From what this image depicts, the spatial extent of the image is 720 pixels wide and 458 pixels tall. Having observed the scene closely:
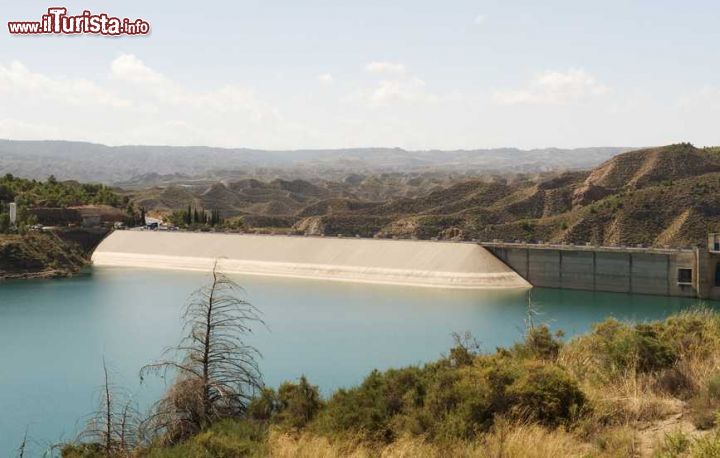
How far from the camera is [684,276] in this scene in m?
57.1

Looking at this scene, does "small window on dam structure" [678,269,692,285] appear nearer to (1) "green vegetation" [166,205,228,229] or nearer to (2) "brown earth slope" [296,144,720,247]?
(2) "brown earth slope" [296,144,720,247]

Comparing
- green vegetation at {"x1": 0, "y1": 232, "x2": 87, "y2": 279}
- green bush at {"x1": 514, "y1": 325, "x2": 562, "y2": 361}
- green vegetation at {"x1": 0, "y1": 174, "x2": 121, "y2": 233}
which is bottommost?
green vegetation at {"x1": 0, "y1": 232, "x2": 87, "y2": 279}

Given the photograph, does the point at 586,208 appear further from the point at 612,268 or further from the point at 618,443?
the point at 618,443

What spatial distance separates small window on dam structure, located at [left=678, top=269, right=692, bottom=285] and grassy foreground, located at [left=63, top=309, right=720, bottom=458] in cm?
4172

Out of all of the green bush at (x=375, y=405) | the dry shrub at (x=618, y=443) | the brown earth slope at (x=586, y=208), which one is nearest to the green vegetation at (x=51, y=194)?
the brown earth slope at (x=586, y=208)

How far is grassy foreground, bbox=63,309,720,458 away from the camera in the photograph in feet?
38.1

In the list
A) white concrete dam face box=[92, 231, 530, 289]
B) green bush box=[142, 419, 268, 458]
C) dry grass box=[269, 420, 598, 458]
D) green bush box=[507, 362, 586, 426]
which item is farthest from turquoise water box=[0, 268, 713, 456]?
green bush box=[507, 362, 586, 426]

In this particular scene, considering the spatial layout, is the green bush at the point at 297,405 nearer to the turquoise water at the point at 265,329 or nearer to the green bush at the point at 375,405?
the green bush at the point at 375,405

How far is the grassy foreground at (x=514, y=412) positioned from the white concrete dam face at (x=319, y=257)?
43601mm

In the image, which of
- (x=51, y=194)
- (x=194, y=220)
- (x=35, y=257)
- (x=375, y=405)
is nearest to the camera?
(x=375, y=405)

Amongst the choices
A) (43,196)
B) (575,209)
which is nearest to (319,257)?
(575,209)

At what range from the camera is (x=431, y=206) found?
125812mm

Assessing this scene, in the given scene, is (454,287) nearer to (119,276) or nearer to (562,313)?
(562,313)

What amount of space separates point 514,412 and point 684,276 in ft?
159
